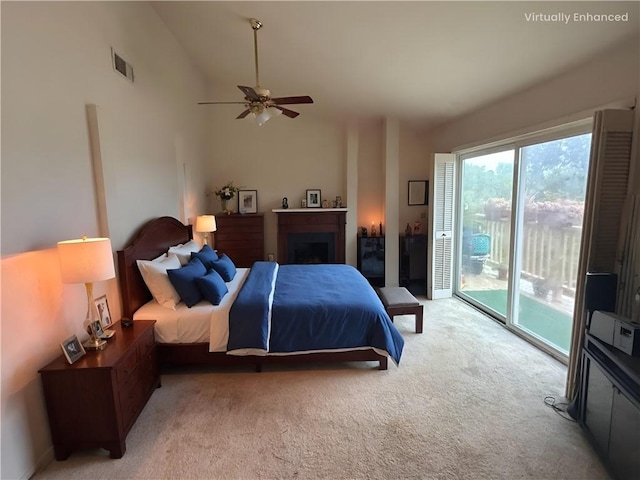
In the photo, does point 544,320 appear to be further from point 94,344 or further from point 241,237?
point 241,237

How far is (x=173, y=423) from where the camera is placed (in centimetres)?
225

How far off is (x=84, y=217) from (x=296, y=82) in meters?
3.27

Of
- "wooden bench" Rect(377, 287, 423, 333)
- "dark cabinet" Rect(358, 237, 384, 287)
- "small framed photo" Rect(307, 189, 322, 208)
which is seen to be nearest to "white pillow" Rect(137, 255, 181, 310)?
"wooden bench" Rect(377, 287, 423, 333)

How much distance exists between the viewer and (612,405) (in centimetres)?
177

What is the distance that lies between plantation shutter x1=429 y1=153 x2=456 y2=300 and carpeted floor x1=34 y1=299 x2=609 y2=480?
182 centimetres

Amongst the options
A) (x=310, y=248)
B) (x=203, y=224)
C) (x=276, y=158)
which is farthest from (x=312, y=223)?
(x=203, y=224)

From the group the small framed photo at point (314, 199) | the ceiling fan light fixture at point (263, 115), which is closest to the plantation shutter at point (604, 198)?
the ceiling fan light fixture at point (263, 115)

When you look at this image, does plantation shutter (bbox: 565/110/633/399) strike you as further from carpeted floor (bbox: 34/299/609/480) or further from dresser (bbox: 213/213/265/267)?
dresser (bbox: 213/213/265/267)

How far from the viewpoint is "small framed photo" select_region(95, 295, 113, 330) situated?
7.60 feet

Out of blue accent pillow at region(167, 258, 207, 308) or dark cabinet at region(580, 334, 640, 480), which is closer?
dark cabinet at region(580, 334, 640, 480)

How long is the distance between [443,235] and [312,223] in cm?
208

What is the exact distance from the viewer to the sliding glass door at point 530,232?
2.97 meters

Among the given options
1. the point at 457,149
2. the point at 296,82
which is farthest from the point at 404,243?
the point at 296,82

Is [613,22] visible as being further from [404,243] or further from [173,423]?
[173,423]
